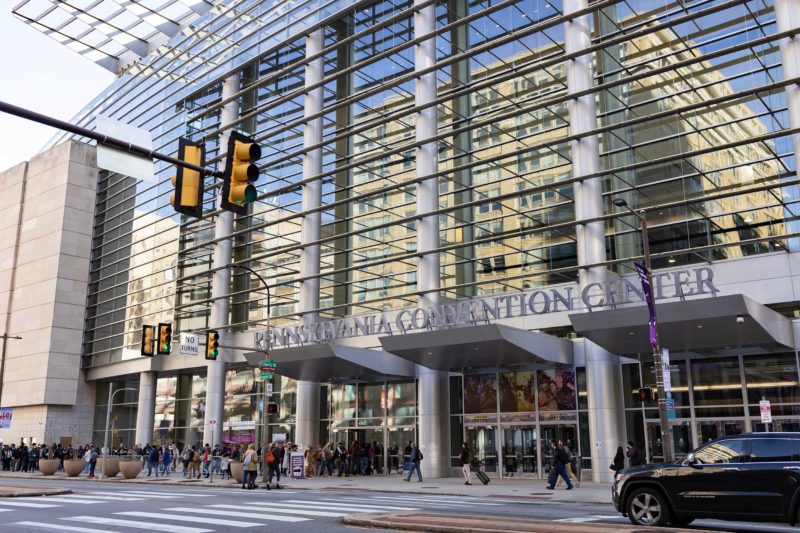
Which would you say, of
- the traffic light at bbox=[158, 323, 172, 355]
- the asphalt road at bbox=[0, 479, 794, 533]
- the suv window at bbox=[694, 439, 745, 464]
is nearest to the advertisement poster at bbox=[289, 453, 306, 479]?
the traffic light at bbox=[158, 323, 172, 355]

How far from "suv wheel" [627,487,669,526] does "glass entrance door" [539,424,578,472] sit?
699 inches

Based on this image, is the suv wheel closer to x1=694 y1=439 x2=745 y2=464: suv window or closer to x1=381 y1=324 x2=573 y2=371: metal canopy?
x1=694 y1=439 x2=745 y2=464: suv window

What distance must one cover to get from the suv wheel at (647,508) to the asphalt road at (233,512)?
723 mm

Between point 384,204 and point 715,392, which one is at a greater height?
point 384,204

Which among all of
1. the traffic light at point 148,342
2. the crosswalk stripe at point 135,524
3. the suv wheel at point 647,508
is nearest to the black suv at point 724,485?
the suv wheel at point 647,508

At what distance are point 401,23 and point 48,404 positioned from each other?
129 feet

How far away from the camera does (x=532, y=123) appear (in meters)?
34.8

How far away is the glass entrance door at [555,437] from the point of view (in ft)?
101

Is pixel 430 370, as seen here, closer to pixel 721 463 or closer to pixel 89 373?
pixel 721 463

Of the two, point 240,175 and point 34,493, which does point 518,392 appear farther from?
point 240,175

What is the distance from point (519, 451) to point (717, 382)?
904cm

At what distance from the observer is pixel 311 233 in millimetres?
40688

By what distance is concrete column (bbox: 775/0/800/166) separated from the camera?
1012 inches

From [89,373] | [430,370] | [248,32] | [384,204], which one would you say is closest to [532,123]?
[384,204]
